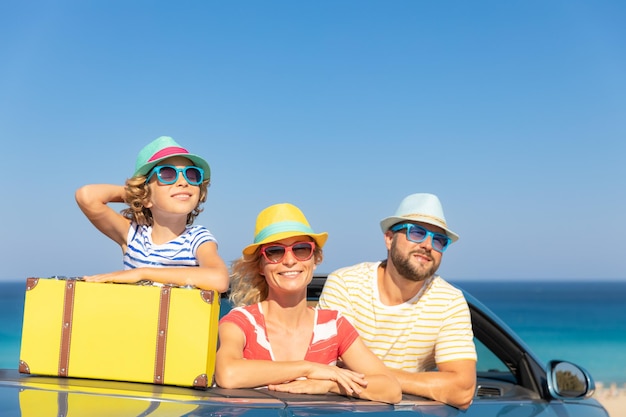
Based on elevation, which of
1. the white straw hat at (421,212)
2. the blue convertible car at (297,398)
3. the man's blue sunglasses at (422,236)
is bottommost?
the blue convertible car at (297,398)

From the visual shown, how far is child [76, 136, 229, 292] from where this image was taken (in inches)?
147

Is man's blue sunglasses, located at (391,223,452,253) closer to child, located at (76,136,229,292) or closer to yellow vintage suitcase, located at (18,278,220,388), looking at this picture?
child, located at (76,136,229,292)

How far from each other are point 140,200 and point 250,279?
0.61 metres

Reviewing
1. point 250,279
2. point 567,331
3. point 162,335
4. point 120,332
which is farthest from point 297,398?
point 567,331

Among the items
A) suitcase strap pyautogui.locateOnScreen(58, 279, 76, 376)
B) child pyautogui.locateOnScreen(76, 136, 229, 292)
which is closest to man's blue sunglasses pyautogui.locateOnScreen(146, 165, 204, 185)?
child pyautogui.locateOnScreen(76, 136, 229, 292)

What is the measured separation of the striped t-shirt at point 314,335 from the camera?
11.5 ft

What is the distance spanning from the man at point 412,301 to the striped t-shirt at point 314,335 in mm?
629

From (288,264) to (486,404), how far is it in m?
1.18

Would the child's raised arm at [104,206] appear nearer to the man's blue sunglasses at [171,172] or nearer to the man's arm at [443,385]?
the man's blue sunglasses at [171,172]

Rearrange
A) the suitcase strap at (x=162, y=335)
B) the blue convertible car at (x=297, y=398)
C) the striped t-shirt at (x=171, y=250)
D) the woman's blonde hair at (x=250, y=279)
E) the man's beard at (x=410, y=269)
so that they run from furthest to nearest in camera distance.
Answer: the man's beard at (x=410, y=269) < the striped t-shirt at (x=171, y=250) < the woman's blonde hair at (x=250, y=279) < the suitcase strap at (x=162, y=335) < the blue convertible car at (x=297, y=398)

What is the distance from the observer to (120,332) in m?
3.09

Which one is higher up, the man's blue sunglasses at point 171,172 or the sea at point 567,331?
the sea at point 567,331

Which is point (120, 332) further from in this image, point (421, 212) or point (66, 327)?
point (421, 212)

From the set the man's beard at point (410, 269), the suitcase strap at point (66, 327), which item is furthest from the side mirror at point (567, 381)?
the suitcase strap at point (66, 327)
